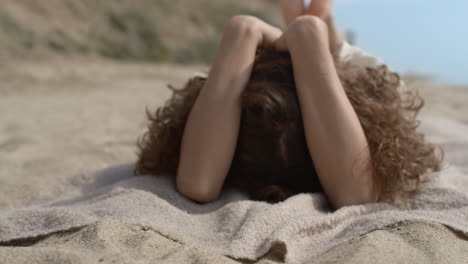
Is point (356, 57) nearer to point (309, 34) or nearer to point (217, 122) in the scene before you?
point (309, 34)

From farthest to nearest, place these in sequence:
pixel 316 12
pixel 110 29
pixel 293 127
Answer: pixel 110 29 → pixel 316 12 → pixel 293 127

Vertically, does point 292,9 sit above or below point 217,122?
above

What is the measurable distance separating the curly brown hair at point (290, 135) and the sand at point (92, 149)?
478mm

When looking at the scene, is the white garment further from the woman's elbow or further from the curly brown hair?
the woman's elbow

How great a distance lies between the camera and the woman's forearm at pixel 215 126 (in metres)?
2.07

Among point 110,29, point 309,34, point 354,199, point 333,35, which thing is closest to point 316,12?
point 333,35

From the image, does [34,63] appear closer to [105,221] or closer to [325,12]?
[325,12]

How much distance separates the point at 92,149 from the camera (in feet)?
10.4

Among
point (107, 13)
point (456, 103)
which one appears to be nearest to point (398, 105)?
point (456, 103)

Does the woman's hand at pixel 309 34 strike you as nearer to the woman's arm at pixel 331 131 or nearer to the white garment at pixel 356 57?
the woman's arm at pixel 331 131

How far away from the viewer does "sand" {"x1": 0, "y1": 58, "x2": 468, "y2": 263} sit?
143cm

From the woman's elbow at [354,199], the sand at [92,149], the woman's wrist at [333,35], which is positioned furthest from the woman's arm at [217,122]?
the woman's wrist at [333,35]

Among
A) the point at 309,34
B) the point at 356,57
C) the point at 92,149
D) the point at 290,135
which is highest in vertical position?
the point at 309,34

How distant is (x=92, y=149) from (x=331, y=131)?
1.65m
